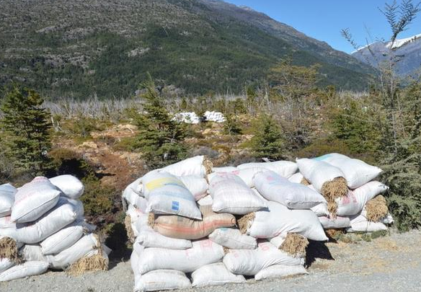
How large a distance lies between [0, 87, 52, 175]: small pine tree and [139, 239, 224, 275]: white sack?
8.43 meters

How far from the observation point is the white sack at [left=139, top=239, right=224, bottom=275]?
4.83 metres

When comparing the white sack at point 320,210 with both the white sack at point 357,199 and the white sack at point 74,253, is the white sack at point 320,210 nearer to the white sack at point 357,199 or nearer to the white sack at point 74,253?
the white sack at point 357,199

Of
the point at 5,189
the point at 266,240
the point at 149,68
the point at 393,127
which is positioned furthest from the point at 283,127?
the point at 149,68

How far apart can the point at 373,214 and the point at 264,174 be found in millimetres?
2098

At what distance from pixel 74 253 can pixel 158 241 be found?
4.63 feet

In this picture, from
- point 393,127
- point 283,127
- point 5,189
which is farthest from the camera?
point 283,127

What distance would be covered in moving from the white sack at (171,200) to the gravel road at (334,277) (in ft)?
3.43

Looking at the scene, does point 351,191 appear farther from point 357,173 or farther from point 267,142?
point 267,142

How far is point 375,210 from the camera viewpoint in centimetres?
652

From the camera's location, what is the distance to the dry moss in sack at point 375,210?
21.3 feet

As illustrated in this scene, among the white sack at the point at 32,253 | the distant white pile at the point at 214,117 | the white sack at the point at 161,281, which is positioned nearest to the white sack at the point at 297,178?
the white sack at the point at 161,281

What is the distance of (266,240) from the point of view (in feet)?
18.1

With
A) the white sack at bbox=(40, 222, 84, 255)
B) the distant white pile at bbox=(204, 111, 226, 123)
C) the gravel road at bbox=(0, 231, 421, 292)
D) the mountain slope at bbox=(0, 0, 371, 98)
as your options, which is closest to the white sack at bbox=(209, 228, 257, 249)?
the gravel road at bbox=(0, 231, 421, 292)

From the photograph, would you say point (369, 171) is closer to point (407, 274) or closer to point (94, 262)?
point (407, 274)
